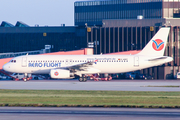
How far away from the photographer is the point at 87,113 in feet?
64.6

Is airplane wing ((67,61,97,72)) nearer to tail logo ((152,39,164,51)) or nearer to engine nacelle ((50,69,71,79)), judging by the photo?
engine nacelle ((50,69,71,79))

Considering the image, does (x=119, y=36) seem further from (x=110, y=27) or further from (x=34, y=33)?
(x=34, y=33)

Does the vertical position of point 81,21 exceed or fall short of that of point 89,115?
it exceeds it

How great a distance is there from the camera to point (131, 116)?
18.7 meters

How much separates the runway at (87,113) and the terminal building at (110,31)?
46.2 metres

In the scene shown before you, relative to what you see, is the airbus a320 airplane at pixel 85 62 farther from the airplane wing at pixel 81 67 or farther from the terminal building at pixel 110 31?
the terminal building at pixel 110 31

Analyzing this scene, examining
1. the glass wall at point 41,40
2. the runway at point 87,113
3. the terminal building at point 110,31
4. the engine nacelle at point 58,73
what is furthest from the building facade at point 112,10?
the runway at point 87,113

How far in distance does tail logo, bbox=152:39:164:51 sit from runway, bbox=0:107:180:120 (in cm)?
3349

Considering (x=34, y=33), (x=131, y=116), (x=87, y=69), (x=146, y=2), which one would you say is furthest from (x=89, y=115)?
(x=146, y=2)

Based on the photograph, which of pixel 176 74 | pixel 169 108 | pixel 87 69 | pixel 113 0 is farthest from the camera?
pixel 113 0

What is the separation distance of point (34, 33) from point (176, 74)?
35017mm

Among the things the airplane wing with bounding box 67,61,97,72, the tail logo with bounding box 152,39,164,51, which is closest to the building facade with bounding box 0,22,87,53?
the tail logo with bounding box 152,39,164,51

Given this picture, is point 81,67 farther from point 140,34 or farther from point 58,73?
point 140,34

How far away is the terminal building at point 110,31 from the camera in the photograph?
66.6 m
